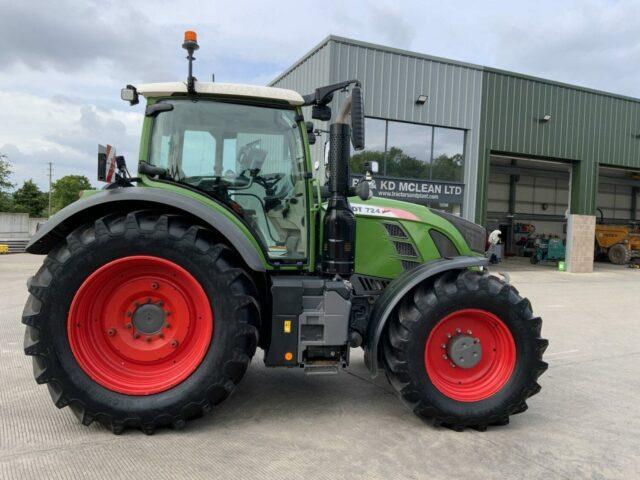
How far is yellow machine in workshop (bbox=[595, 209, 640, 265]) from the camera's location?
23266 millimetres

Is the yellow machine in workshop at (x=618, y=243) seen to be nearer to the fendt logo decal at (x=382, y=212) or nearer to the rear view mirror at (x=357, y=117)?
the fendt logo decal at (x=382, y=212)

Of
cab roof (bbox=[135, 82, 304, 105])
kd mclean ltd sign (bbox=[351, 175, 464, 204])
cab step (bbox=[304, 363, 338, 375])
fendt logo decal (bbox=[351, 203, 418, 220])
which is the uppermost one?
kd mclean ltd sign (bbox=[351, 175, 464, 204])

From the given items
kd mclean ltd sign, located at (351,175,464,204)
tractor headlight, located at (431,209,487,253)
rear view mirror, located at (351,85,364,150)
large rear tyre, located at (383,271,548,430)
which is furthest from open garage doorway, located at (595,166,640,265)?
rear view mirror, located at (351,85,364,150)

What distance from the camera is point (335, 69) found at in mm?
12750

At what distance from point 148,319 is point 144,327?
6 centimetres

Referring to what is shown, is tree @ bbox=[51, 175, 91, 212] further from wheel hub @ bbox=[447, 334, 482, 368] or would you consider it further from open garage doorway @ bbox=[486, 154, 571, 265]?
wheel hub @ bbox=[447, 334, 482, 368]

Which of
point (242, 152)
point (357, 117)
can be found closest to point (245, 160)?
point (242, 152)

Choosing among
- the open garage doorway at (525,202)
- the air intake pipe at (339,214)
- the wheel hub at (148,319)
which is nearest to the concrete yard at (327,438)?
the wheel hub at (148,319)

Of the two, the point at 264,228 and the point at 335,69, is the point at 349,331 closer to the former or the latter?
the point at 264,228

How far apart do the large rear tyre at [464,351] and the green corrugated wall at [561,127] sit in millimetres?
12235

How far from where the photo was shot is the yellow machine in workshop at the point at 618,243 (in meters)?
23.3

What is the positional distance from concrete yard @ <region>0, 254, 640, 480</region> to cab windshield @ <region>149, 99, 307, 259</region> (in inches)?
49.2

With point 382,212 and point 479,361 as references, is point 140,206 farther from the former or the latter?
point 479,361

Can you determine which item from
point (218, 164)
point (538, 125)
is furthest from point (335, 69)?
Result: point (218, 164)
